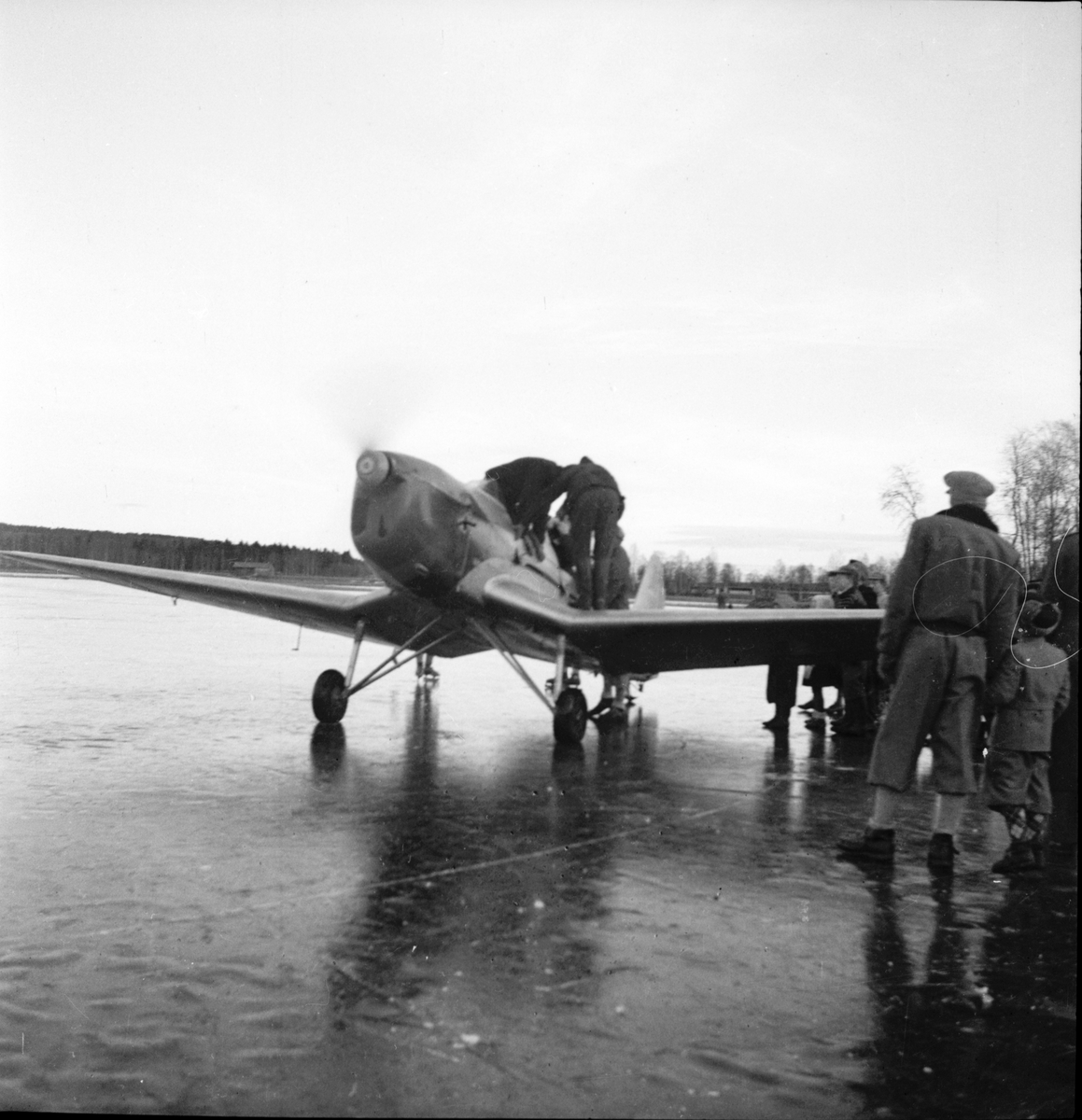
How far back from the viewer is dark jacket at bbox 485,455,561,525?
9312 millimetres

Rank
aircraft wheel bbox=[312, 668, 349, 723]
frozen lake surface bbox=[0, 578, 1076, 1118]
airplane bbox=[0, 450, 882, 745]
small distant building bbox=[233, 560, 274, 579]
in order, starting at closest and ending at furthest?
frozen lake surface bbox=[0, 578, 1076, 1118], airplane bbox=[0, 450, 882, 745], aircraft wheel bbox=[312, 668, 349, 723], small distant building bbox=[233, 560, 274, 579]

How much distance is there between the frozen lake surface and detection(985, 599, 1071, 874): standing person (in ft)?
0.89

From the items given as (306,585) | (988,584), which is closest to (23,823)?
(988,584)

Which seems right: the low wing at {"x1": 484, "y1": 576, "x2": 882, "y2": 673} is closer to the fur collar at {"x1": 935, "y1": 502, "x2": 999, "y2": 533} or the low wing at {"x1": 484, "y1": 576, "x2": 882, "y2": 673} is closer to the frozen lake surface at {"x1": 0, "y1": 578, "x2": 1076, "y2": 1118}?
the frozen lake surface at {"x1": 0, "y1": 578, "x2": 1076, "y2": 1118}

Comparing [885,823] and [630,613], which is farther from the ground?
[630,613]

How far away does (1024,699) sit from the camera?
15.8 feet

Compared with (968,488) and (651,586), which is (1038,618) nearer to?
(968,488)

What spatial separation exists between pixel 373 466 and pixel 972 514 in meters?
4.53

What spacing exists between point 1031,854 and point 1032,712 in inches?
26.4

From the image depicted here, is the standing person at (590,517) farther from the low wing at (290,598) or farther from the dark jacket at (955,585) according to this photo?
the dark jacket at (955,585)

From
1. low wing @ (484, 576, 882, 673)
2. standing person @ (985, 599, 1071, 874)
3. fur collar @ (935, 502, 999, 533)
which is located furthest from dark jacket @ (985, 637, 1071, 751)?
low wing @ (484, 576, 882, 673)

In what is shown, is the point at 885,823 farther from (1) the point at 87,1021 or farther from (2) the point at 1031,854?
(1) the point at 87,1021

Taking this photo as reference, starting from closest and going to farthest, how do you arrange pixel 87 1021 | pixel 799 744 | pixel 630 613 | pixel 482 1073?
1. pixel 482 1073
2. pixel 87 1021
3. pixel 630 613
4. pixel 799 744

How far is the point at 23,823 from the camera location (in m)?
4.53
